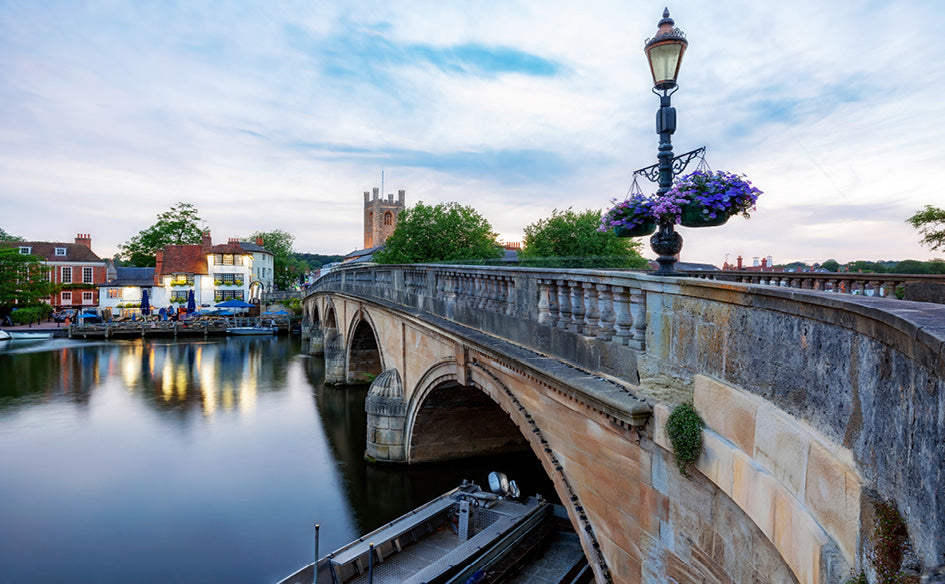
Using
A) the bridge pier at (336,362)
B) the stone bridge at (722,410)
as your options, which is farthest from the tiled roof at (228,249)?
the stone bridge at (722,410)

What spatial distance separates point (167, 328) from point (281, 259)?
36.6m

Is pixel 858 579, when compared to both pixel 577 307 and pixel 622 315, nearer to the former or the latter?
pixel 622 315

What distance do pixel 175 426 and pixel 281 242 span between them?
3141 inches

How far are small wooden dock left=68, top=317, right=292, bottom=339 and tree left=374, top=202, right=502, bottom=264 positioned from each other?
2021cm

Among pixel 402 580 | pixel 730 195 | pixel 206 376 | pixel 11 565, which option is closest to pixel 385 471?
pixel 402 580

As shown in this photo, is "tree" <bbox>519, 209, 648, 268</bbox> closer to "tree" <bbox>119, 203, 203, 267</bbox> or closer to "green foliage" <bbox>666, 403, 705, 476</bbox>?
"green foliage" <bbox>666, 403, 705, 476</bbox>

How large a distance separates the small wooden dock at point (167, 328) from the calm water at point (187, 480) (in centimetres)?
1867

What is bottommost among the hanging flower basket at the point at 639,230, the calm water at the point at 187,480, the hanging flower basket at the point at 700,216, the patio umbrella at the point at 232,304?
the calm water at the point at 187,480

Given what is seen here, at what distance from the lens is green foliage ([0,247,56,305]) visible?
4806 cm

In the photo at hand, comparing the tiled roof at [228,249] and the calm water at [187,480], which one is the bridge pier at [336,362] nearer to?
the calm water at [187,480]

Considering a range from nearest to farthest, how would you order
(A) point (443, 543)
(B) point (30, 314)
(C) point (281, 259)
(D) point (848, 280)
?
(D) point (848, 280), (A) point (443, 543), (B) point (30, 314), (C) point (281, 259)

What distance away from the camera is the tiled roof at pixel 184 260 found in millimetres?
55844

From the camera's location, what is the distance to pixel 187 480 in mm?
15602

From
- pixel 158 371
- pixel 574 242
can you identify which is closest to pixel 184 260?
pixel 158 371
